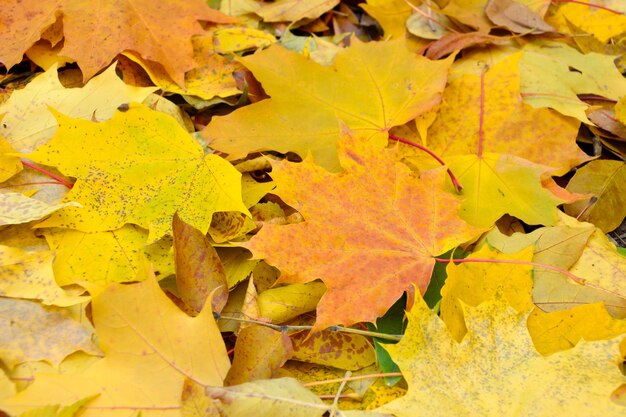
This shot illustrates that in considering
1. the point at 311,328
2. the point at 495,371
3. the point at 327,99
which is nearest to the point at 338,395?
the point at 311,328

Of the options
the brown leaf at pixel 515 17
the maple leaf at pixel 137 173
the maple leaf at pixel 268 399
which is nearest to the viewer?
the maple leaf at pixel 268 399

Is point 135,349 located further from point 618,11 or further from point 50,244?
point 618,11

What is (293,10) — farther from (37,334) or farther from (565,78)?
(37,334)

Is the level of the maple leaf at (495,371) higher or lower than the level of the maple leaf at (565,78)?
lower

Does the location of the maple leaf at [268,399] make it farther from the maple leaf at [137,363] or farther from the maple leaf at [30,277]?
the maple leaf at [30,277]

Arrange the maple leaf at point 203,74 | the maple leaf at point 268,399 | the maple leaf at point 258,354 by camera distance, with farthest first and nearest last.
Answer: the maple leaf at point 203,74 < the maple leaf at point 258,354 < the maple leaf at point 268,399

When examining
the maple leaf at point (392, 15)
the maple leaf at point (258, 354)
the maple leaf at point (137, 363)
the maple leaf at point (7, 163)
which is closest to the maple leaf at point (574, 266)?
the maple leaf at point (258, 354)

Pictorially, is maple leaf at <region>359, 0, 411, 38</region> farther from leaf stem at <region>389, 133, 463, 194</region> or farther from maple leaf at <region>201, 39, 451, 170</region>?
leaf stem at <region>389, 133, 463, 194</region>

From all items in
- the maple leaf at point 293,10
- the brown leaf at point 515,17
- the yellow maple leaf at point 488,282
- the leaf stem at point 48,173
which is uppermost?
the maple leaf at point 293,10
